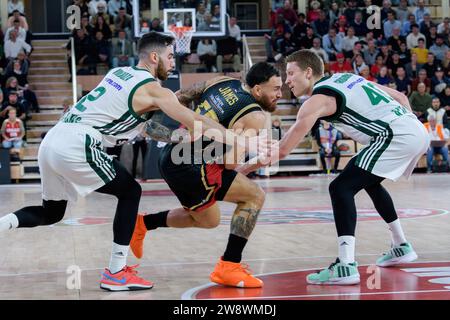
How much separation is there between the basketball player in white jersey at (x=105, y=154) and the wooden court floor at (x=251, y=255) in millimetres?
333

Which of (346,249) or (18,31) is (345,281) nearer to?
(346,249)

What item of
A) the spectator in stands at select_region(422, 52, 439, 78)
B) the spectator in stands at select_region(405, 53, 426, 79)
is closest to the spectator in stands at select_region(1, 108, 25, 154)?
the spectator in stands at select_region(405, 53, 426, 79)

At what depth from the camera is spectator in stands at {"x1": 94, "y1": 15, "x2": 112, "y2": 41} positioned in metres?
21.4

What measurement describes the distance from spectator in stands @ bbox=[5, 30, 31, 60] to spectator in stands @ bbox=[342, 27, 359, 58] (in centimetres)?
809

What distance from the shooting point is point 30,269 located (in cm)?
648

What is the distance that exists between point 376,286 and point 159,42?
2.17m

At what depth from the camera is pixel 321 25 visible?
22344 mm

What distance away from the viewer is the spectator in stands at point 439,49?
22.1 metres

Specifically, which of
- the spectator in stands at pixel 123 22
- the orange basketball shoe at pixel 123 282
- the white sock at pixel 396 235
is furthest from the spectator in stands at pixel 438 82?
the orange basketball shoe at pixel 123 282

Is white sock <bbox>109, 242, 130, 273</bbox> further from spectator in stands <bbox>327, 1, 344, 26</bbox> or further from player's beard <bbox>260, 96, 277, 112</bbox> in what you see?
spectator in stands <bbox>327, 1, 344, 26</bbox>

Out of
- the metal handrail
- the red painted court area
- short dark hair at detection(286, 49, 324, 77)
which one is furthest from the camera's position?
the metal handrail

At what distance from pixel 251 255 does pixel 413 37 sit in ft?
54.6

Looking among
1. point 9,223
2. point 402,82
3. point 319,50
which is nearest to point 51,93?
point 319,50
